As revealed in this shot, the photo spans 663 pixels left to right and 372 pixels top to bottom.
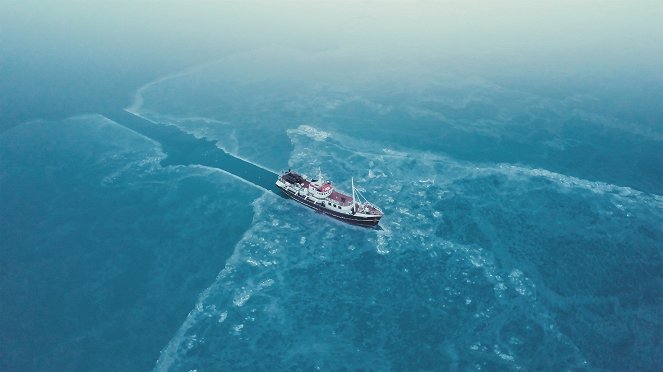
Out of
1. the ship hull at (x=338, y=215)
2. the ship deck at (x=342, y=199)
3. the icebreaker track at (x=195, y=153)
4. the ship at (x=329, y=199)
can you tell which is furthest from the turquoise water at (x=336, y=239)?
the ship deck at (x=342, y=199)

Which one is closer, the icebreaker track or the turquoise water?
the turquoise water

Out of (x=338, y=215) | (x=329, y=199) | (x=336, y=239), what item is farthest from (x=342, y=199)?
(x=336, y=239)

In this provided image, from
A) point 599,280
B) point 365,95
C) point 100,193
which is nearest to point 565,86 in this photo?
point 365,95

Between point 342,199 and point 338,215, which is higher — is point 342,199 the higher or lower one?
the higher one

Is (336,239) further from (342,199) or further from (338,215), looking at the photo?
(342,199)

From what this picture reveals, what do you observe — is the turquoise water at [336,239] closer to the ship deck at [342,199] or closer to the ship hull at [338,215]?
the ship hull at [338,215]

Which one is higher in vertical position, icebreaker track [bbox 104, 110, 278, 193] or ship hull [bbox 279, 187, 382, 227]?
icebreaker track [bbox 104, 110, 278, 193]

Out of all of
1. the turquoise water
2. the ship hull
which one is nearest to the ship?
the ship hull

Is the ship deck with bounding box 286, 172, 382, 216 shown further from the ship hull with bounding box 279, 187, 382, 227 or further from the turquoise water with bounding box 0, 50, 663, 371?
the turquoise water with bounding box 0, 50, 663, 371
